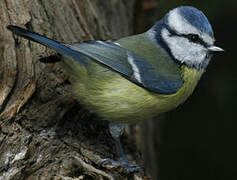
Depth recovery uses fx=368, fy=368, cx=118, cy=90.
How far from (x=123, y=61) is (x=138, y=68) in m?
0.09

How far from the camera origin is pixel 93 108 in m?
2.00

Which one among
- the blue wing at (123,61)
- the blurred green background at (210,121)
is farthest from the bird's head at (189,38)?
the blurred green background at (210,121)

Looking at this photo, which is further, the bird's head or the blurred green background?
the blurred green background

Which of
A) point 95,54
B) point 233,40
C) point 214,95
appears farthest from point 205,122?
point 95,54

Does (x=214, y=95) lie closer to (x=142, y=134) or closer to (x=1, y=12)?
(x=142, y=134)

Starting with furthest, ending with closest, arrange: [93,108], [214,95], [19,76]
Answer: [214,95], [93,108], [19,76]

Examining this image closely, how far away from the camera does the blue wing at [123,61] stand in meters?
1.83

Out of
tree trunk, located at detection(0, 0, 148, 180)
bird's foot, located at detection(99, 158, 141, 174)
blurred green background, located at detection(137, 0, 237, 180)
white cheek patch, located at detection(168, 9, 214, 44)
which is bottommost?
blurred green background, located at detection(137, 0, 237, 180)

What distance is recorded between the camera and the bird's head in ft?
6.82

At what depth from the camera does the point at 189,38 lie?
2115mm

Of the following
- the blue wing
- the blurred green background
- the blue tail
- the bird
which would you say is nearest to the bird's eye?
the bird

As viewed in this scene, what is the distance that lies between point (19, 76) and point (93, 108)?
1.41 ft

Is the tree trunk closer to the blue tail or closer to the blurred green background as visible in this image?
the blue tail

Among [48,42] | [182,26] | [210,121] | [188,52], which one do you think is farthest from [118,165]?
[210,121]
